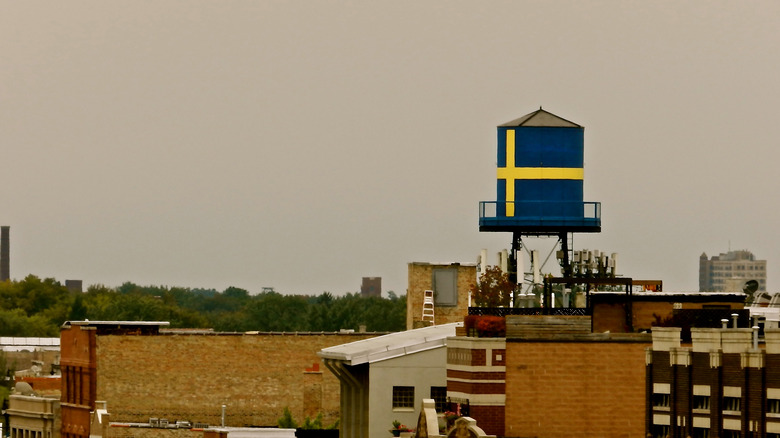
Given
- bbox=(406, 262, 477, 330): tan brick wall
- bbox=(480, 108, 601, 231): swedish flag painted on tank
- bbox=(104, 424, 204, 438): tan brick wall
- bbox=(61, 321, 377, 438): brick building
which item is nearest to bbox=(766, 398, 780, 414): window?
bbox=(480, 108, 601, 231): swedish flag painted on tank

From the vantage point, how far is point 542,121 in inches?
4343

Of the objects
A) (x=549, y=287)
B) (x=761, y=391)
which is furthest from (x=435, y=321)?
(x=761, y=391)

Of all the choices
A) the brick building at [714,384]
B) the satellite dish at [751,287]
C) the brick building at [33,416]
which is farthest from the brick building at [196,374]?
the brick building at [714,384]

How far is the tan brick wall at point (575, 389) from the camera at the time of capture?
264ft

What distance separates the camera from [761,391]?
67500mm

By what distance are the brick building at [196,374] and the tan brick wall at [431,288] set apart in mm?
7721

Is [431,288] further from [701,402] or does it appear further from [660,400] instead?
[701,402]

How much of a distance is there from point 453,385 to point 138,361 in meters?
58.8

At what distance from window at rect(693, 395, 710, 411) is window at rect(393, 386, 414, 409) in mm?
25394

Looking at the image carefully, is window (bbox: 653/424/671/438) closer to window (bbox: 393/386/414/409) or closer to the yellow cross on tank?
window (bbox: 393/386/414/409)

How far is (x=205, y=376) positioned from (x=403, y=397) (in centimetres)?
Result: 4720

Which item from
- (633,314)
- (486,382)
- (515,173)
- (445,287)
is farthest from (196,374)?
(486,382)

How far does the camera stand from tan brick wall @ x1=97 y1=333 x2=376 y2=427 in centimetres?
13975

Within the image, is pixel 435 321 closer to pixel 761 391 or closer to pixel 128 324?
pixel 128 324
